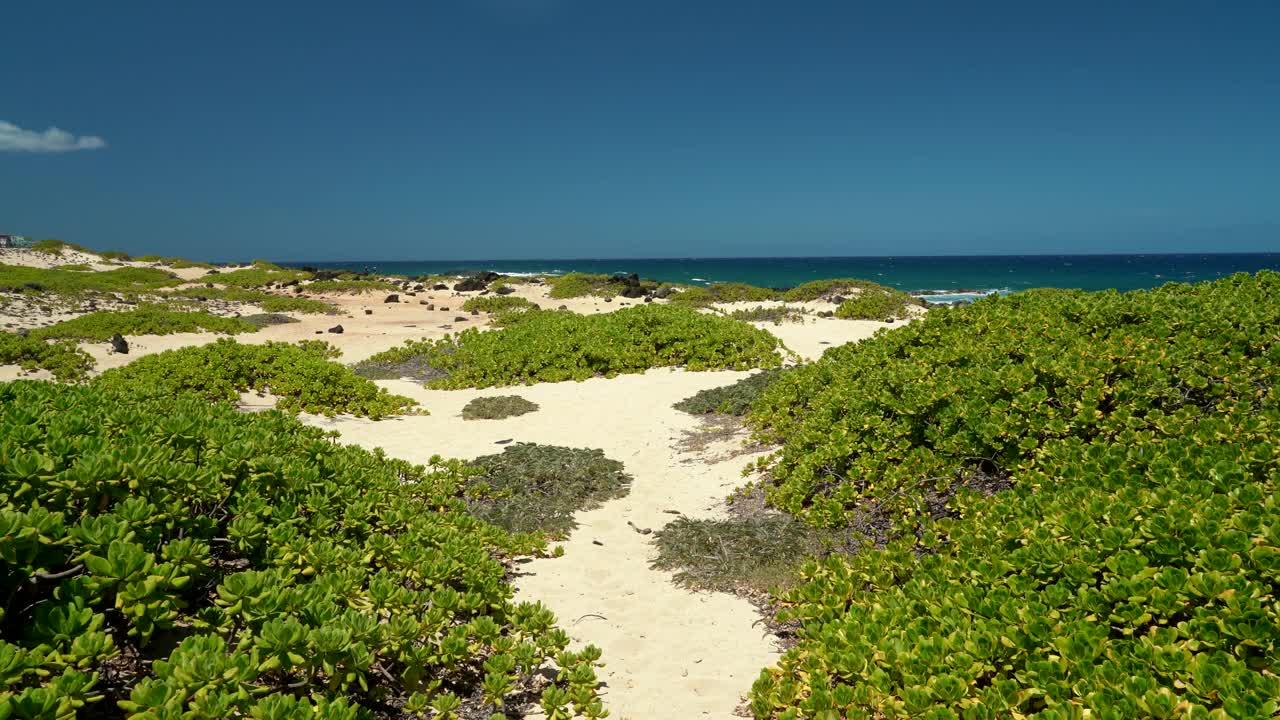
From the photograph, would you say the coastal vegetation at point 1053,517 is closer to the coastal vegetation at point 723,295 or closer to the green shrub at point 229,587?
the green shrub at point 229,587

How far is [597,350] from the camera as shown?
1561 cm

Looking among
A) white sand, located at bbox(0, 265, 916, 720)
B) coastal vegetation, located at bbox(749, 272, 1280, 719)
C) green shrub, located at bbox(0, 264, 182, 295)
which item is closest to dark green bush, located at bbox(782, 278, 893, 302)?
white sand, located at bbox(0, 265, 916, 720)

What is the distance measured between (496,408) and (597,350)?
383 centimetres

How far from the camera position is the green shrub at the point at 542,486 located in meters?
7.10

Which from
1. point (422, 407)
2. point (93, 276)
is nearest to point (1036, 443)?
point (422, 407)

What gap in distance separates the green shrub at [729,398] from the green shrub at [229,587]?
6541 mm

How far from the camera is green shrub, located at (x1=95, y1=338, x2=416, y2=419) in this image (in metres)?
12.1

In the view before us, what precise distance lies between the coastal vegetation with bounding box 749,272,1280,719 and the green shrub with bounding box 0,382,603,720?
179 centimetres

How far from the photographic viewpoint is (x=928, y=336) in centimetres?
860

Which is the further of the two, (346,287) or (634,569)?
(346,287)

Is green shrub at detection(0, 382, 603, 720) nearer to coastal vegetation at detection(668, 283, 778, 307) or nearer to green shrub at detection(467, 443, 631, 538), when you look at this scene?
green shrub at detection(467, 443, 631, 538)

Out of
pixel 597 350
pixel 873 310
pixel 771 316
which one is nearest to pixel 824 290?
pixel 873 310

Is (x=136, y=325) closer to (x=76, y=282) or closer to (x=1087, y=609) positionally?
(x=76, y=282)

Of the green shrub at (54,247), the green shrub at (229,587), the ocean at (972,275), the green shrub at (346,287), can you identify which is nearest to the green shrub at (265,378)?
the green shrub at (229,587)
